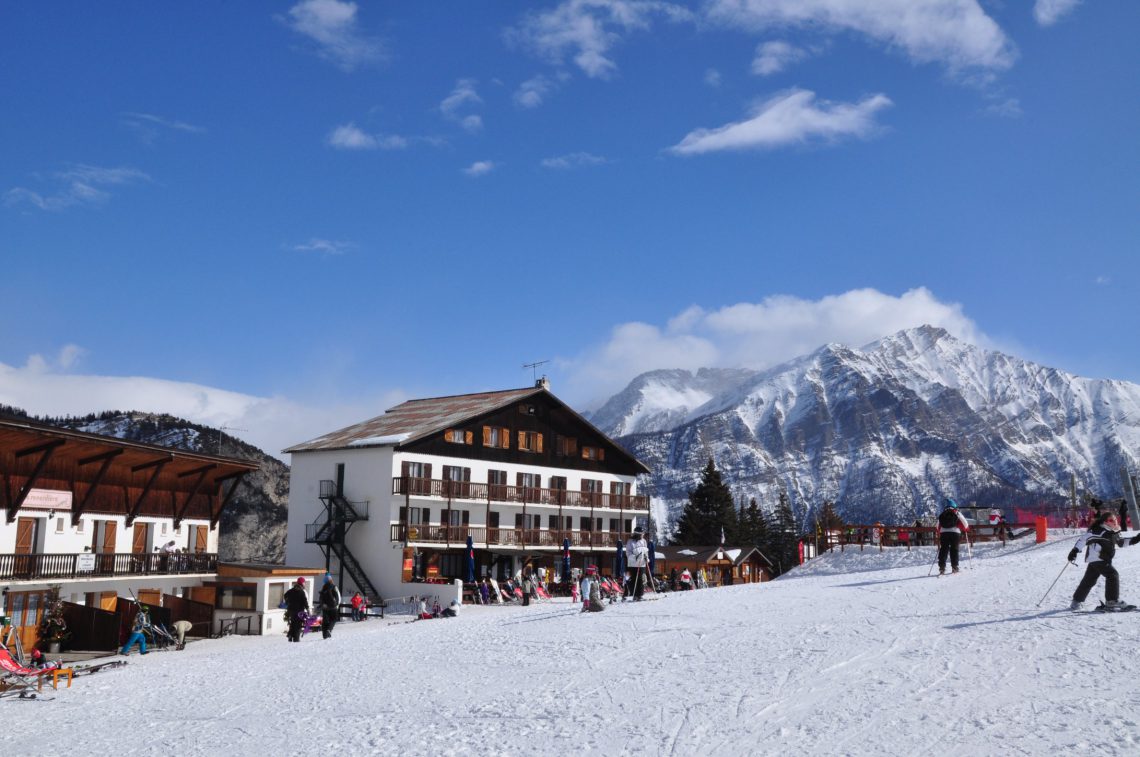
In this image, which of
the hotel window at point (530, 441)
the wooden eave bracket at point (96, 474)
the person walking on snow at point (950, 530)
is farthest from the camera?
the hotel window at point (530, 441)

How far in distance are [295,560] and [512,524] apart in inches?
466

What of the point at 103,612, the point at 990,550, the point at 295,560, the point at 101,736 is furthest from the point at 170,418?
the point at 101,736

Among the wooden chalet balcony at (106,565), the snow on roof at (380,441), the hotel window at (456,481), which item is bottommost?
the wooden chalet balcony at (106,565)

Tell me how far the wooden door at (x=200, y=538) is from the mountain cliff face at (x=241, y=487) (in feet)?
149

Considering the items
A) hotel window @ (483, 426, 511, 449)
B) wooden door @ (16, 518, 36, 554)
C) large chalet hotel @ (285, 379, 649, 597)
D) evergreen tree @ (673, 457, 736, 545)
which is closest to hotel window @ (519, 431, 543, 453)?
large chalet hotel @ (285, 379, 649, 597)

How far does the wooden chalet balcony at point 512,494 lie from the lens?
49406mm

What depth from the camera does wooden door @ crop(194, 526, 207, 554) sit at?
1663 inches

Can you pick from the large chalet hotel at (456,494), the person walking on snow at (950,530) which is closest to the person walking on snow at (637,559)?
the person walking on snow at (950,530)

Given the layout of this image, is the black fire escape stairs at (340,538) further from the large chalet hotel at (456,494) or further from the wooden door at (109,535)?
the wooden door at (109,535)

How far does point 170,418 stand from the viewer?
102062mm

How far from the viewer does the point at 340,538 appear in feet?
164

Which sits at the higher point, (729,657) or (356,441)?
(356,441)

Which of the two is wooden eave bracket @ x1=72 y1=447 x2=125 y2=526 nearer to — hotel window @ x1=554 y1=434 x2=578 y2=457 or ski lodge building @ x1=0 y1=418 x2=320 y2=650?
ski lodge building @ x1=0 y1=418 x2=320 y2=650

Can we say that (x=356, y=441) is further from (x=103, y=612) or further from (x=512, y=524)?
(x=103, y=612)
